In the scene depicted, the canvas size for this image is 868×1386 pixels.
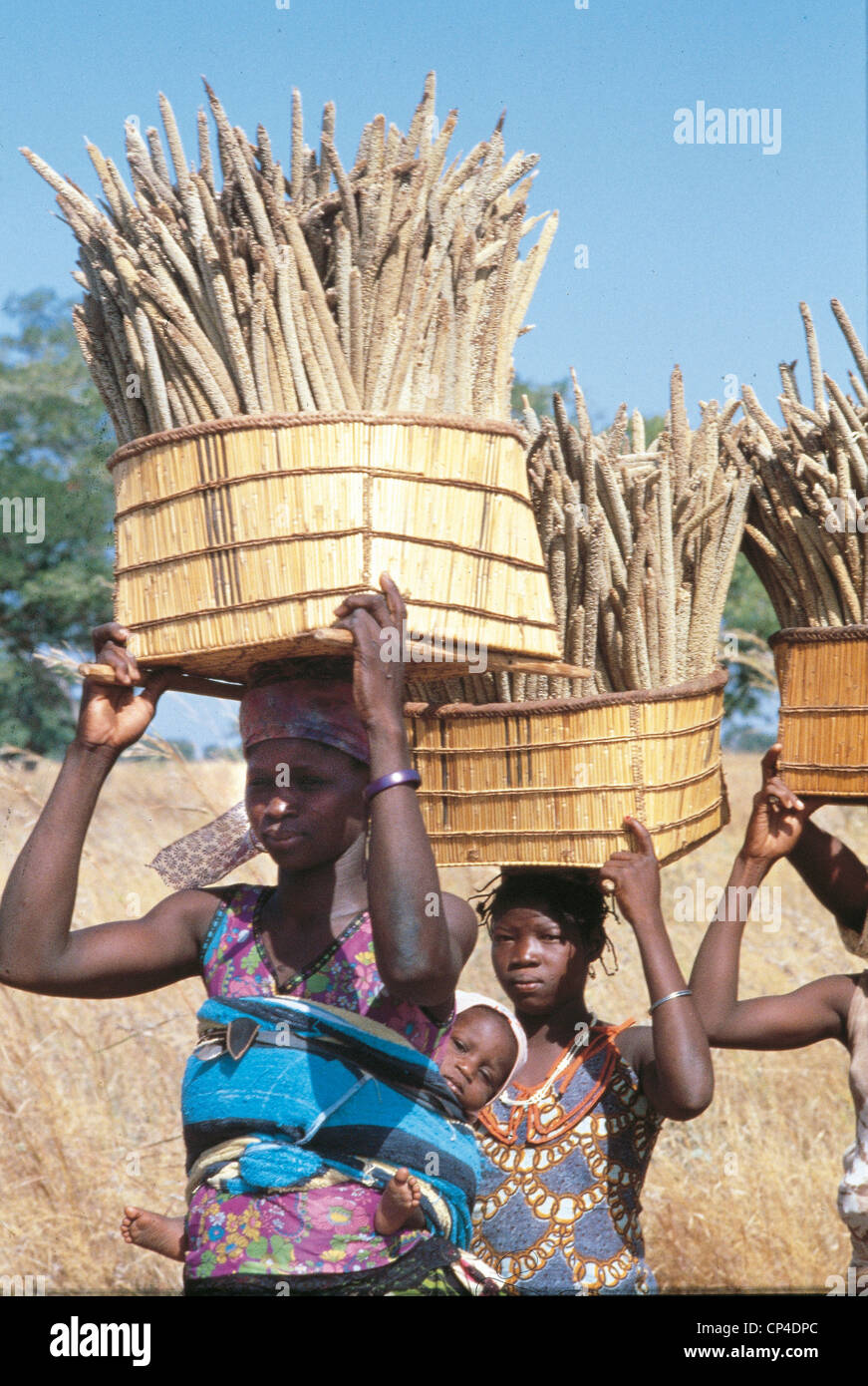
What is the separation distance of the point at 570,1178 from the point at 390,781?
1.21 metres

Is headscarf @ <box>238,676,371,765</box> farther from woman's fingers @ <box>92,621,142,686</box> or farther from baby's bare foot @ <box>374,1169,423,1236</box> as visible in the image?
baby's bare foot @ <box>374,1169,423,1236</box>

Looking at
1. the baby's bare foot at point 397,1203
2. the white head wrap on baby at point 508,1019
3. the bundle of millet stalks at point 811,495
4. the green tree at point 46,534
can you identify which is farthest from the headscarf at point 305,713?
the green tree at point 46,534

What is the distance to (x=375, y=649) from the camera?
83.7 inches

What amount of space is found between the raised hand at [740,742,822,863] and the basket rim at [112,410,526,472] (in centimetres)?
104

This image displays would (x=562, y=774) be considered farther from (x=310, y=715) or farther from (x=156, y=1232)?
(x=156, y=1232)

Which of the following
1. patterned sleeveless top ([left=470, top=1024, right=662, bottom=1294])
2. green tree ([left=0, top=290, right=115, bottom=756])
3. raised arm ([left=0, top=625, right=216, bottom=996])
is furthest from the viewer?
green tree ([left=0, top=290, right=115, bottom=756])

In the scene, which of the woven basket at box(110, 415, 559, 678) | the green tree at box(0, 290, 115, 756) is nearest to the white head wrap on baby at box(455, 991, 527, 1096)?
the woven basket at box(110, 415, 559, 678)

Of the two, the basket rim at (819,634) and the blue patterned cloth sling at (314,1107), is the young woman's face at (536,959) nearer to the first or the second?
the blue patterned cloth sling at (314,1107)

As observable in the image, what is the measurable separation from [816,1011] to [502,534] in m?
1.33

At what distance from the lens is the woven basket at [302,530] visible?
2168 millimetres

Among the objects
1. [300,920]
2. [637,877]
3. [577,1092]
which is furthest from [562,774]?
[577,1092]

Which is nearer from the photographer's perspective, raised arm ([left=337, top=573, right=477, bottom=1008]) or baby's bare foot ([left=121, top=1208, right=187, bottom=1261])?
raised arm ([left=337, top=573, right=477, bottom=1008])

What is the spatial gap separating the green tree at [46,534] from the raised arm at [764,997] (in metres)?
9.11

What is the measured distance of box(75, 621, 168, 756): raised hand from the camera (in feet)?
7.74
